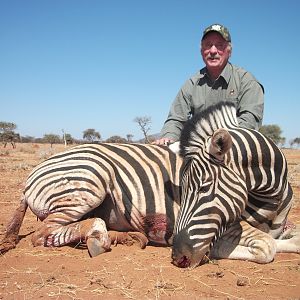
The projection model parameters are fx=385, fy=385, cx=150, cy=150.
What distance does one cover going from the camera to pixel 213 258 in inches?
134

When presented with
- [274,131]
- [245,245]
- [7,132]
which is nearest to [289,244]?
[245,245]

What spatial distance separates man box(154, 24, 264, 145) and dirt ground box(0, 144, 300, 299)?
1.42 meters

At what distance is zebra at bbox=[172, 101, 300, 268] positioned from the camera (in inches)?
118

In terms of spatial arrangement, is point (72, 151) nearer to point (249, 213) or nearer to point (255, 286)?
point (249, 213)

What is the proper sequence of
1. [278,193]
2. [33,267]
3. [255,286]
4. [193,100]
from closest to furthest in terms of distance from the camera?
[255,286], [33,267], [278,193], [193,100]

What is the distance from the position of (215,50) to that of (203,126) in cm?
141

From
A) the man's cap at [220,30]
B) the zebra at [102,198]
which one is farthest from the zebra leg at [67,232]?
the man's cap at [220,30]

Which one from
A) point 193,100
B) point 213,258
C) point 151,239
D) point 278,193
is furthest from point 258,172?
point 193,100

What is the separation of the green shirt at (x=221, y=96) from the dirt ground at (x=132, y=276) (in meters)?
1.41

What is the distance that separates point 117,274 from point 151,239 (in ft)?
3.41

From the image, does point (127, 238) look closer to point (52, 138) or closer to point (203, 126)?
point (203, 126)

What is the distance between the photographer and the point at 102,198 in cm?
364

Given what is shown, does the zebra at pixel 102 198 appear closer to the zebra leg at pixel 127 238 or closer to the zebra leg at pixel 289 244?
the zebra leg at pixel 127 238

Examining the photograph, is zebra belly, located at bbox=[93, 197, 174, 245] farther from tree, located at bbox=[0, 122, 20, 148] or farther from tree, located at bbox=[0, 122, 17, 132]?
tree, located at bbox=[0, 122, 17, 132]
